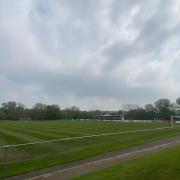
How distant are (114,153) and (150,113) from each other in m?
125

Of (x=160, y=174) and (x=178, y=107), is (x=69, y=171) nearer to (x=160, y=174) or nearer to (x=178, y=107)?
(x=160, y=174)

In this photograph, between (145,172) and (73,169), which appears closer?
(145,172)

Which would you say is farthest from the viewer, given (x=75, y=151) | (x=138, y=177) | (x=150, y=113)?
(x=150, y=113)

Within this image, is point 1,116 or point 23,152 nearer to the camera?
point 23,152

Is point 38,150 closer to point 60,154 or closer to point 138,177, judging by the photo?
point 60,154

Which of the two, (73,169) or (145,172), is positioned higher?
(145,172)

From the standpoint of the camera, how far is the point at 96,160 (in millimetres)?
14562

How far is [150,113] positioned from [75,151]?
4918 inches

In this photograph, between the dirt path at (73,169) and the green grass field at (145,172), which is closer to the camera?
the green grass field at (145,172)

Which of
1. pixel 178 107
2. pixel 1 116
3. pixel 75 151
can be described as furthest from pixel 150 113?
pixel 75 151

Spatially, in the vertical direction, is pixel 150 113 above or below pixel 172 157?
above

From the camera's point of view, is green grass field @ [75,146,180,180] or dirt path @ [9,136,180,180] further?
dirt path @ [9,136,180,180]

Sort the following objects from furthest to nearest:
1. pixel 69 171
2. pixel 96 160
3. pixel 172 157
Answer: pixel 96 160, pixel 172 157, pixel 69 171

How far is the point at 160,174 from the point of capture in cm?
1002
